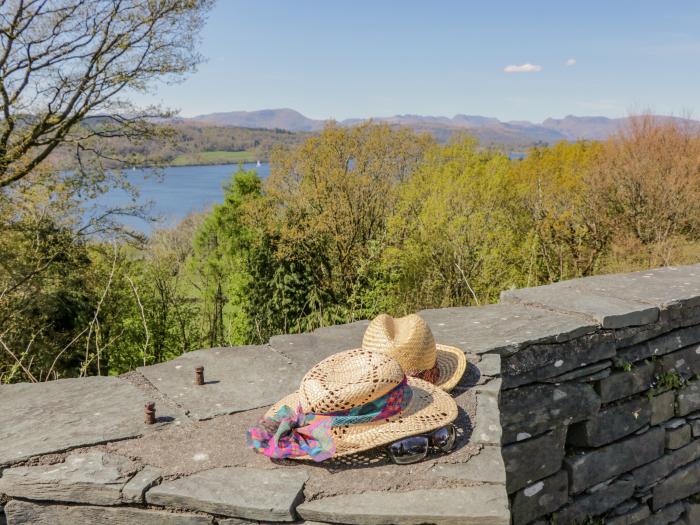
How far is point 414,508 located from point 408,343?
914mm

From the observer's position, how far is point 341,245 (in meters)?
14.5

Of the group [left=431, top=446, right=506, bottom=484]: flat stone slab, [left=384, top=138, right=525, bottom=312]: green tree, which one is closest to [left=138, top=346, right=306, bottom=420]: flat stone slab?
[left=431, top=446, right=506, bottom=484]: flat stone slab

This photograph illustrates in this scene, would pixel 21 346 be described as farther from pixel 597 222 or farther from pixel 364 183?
pixel 597 222

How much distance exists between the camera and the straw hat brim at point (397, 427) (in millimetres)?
2202

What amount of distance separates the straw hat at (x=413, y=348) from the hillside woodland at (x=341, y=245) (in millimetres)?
6256

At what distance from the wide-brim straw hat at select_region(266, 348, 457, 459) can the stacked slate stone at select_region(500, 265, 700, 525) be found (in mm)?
1103

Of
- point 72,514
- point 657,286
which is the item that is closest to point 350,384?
point 72,514

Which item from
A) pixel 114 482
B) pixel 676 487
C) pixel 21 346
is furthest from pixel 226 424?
pixel 21 346

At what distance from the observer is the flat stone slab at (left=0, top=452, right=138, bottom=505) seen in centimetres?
210

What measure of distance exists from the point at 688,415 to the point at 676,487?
0.53 meters

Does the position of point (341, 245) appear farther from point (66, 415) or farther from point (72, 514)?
point (72, 514)

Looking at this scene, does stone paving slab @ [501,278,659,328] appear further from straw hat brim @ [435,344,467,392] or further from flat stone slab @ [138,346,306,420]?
flat stone slab @ [138,346,306,420]

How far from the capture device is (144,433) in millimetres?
2469

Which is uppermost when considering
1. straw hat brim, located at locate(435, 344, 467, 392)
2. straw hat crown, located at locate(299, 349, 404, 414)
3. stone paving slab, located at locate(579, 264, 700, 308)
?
straw hat crown, located at locate(299, 349, 404, 414)
